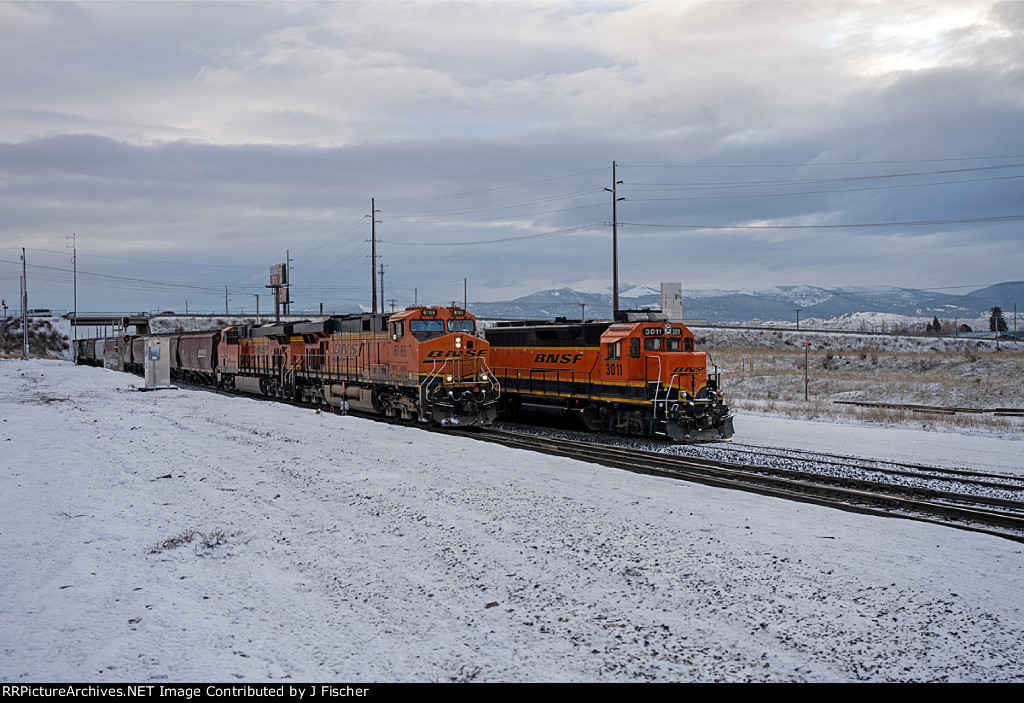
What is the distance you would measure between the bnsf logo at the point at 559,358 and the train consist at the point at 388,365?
71.5 inches

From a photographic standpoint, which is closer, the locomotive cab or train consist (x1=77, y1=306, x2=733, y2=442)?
train consist (x1=77, y1=306, x2=733, y2=442)

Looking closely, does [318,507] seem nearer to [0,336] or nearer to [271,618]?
[271,618]

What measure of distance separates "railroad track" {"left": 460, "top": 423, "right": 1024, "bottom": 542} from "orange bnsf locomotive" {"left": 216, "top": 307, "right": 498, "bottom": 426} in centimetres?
389

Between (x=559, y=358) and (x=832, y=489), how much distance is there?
10537 millimetres

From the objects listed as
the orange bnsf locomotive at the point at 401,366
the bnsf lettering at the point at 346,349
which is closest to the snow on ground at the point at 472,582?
the orange bnsf locomotive at the point at 401,366

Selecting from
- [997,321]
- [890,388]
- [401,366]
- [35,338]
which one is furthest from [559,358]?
[35,338]

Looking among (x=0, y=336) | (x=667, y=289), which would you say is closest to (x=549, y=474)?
(x=667, y=289)

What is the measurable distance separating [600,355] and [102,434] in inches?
507

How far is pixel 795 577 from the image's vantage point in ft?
23.5

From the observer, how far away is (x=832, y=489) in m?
11.8

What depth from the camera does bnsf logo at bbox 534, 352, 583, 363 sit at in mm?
20531

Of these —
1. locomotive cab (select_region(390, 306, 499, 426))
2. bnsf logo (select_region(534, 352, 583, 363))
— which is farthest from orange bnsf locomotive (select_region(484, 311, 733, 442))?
locomotive cab (select_region(390, 306, 499, 426))

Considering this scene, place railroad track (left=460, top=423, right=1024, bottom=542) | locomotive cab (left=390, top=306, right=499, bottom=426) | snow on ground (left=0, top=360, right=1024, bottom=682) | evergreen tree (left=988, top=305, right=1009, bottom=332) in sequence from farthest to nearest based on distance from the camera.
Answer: evergreen tree (left=988, top=305, right=1009, bottom=332) < locomotive cab (left=390, top=306, right=499, bottom=426) < railroad track (left=460, top=423, right=1024, bottom=542) < snow on ground (left=0, top=360, right=1024, bottom=682)

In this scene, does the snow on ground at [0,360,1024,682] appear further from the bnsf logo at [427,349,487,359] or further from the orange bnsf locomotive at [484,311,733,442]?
the bnsf logo at [427,349,487,359]
